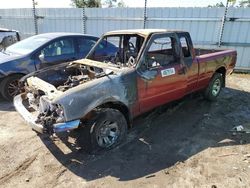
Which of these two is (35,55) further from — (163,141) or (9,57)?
(163,141)

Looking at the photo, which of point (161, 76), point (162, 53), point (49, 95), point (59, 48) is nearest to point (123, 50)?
point (162, 53)

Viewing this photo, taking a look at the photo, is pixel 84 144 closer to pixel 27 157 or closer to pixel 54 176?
pixel 54 176

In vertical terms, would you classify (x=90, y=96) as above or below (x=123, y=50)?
below

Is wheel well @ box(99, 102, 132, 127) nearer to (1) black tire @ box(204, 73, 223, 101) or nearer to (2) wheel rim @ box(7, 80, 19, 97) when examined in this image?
(1) black tire @ box(204, 73, 223, 101)

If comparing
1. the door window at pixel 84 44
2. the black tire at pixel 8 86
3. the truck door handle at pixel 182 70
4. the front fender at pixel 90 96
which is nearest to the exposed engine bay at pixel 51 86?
the front fender at pixel 90 96

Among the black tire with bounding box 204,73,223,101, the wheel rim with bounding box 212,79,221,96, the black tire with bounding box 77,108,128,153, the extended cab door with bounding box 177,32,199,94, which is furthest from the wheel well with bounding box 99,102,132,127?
the wheel rim with bounding box 212,79,221,96

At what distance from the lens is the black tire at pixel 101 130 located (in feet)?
13.0

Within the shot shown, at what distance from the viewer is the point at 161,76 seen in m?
4.73

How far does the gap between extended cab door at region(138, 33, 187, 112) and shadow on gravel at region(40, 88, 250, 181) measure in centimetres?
54

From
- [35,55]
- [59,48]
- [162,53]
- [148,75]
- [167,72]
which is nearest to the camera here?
[148,75]

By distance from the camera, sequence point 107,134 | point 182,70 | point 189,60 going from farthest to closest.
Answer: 1. point 189,60
2. point 182,70
3. point 107,134

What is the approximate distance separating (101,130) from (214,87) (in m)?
3.67

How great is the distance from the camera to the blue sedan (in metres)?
6.39

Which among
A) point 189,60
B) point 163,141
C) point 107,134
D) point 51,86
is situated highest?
point 189,60
